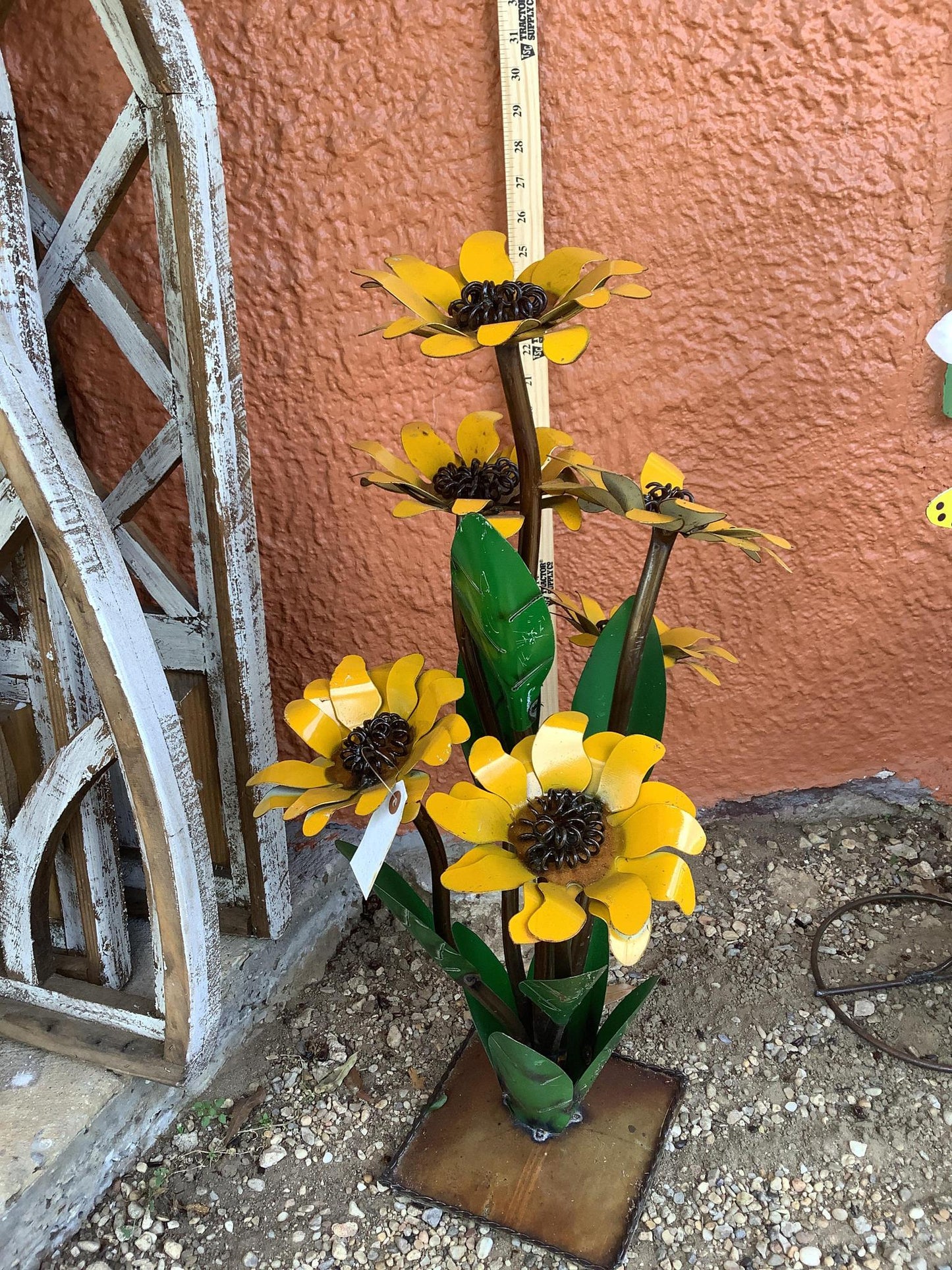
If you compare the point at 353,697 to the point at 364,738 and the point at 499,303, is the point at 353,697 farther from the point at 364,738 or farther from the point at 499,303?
the point at 499,303

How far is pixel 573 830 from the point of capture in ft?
2.35

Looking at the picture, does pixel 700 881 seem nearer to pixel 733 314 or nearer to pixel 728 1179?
pixel 728 1179

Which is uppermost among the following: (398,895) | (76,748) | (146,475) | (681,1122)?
(146,475)

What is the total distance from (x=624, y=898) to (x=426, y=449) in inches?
18.1

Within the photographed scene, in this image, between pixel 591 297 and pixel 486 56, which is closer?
pixel 591 297

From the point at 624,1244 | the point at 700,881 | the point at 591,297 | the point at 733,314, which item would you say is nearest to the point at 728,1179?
the point at 624,1244

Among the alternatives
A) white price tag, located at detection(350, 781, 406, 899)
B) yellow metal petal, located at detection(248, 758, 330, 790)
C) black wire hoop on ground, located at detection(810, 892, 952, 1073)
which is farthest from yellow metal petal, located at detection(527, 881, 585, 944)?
black wire hoop on ground, located at detection(810, 892, 952, 1073)

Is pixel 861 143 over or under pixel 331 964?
over

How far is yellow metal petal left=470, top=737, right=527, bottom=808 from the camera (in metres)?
0.75

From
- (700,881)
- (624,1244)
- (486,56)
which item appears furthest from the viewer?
(700,881)

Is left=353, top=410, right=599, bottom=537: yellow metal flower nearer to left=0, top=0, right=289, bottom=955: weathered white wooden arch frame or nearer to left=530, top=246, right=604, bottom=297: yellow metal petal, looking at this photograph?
left=530, top=246, right=604, bottom=297: yellow metal petal

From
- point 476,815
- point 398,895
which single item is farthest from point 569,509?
point 398,895

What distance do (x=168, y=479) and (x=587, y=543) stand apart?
64 centimetres

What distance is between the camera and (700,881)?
1.52m
